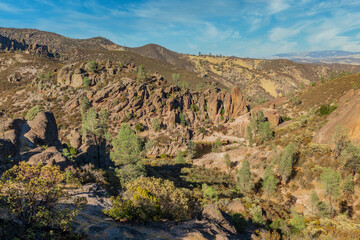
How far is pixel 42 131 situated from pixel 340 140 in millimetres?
65839

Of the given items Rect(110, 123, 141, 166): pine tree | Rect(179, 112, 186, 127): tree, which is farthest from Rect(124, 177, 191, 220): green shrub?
Rect(179, 112, 186, 127): tree

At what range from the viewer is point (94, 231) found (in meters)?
14.9

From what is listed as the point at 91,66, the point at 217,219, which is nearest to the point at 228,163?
the point at 217,219

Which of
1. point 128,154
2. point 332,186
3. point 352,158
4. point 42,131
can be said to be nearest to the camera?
point 128,154

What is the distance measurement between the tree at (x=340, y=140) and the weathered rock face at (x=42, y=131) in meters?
64.0

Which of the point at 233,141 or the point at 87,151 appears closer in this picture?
the point at 87,151

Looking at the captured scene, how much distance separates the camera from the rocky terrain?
20.1 metres

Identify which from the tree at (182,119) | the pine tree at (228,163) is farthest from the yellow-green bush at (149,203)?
the tree at (182,119)

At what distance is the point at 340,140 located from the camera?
138 feet

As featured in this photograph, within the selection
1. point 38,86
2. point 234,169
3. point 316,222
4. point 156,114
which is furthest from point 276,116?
point 38,86

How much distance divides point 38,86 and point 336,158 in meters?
160

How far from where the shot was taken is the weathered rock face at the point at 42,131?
33.8m

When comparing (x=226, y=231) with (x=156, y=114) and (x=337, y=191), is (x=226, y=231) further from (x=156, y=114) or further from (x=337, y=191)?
(x=156, y=114)

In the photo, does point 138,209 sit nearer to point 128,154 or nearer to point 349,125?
point 128,154
